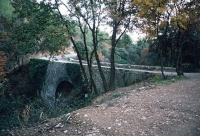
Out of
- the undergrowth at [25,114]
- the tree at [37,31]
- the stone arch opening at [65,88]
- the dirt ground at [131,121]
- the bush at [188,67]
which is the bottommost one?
the stone arch opening at [65,88]

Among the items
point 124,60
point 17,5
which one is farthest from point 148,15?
point 124,60

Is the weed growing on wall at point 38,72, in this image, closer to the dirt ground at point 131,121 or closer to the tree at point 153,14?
the tree at point 153,14

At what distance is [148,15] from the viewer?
13227 millimetres

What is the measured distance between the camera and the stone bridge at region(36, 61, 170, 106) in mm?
17538

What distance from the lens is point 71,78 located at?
21.0 metres

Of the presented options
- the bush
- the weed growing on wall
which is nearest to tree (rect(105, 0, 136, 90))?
the bush

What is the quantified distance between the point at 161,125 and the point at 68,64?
16206mm

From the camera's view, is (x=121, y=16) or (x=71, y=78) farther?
(x=71, y=78)

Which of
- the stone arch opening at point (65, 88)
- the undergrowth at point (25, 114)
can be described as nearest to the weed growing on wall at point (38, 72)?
the stone arch opening at point (65, 88)

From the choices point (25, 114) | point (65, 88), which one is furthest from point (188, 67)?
point (25, 114)

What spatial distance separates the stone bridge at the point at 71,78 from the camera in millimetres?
17538

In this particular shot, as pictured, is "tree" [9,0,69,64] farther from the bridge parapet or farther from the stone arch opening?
the stone arch opening

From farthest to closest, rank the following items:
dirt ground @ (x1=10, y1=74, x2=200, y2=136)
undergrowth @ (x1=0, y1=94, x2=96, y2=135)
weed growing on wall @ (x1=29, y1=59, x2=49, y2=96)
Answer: weed growing on wall @ (x1=29, y1=59, x2=49, y2=96)
undergrowth @ (x1=0, y1=94, x2=96, y2=135)
dirt ground @ (x1=10, y1=74, x2=200, y2=136)

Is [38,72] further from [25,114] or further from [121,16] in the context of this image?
[25,114]
